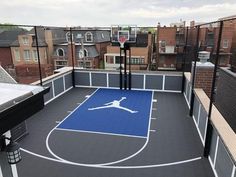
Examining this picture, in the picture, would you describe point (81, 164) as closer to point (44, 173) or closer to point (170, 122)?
point (44, 173)

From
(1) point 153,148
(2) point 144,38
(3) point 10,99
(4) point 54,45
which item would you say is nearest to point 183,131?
(1) point 153,148

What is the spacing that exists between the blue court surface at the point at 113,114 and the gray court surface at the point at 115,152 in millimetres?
297

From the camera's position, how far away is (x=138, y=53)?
18.5m

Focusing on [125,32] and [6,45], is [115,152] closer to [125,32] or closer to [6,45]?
[125,32]

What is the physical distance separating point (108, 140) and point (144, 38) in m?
15.3

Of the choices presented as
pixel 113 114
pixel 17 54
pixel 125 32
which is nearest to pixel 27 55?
pixel 17 54

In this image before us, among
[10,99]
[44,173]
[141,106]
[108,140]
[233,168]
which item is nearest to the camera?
[10,99]

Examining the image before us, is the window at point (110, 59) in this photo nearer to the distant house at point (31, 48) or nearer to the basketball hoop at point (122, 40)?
the distant house at point (31, 48)

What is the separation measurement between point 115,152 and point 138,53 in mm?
14416

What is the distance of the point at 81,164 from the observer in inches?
179

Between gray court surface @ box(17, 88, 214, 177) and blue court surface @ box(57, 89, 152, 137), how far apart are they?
0.98 ft

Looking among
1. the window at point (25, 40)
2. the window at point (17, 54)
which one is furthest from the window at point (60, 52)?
the window at point (17, 54)

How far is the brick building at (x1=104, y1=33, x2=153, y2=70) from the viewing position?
18359 mm

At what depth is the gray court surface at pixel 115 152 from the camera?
14.2ft
